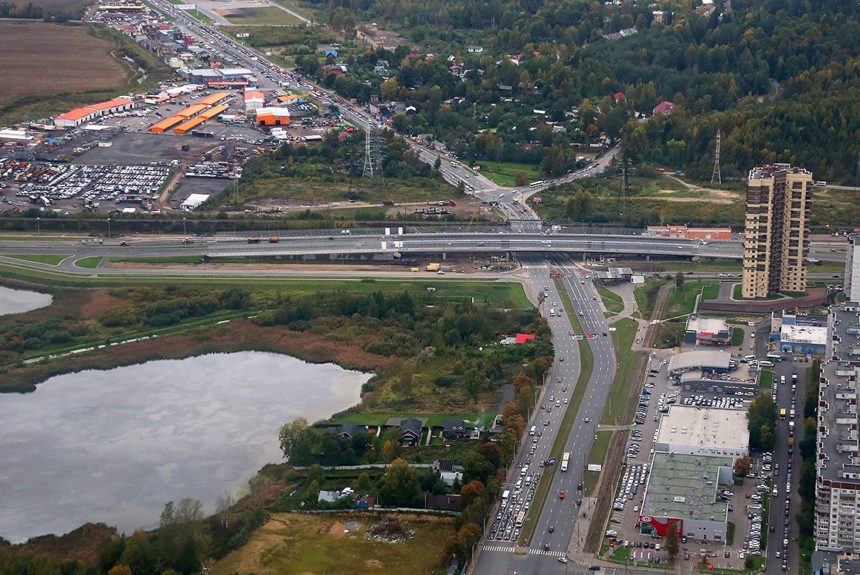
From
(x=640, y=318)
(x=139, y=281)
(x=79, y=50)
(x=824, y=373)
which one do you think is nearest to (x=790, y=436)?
(x=824, y=373)

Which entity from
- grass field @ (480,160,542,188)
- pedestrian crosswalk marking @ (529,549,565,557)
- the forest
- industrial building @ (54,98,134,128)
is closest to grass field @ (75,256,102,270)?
grass field @ (480,160,542,188)

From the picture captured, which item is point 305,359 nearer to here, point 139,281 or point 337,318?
point 337,318

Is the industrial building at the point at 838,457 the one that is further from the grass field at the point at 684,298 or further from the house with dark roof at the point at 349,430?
the house with dark roof at the point at 349,430

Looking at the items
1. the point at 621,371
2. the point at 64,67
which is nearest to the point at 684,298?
the point at 621,371

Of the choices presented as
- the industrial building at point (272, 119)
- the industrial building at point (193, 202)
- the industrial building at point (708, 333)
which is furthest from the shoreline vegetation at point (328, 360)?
the industrial building at point (272, 119)

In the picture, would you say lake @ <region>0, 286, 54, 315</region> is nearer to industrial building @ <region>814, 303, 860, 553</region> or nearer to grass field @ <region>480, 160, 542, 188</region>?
grass field @ <region>480, 160, 542, 188</region>

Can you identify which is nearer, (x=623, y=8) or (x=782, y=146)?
(x=782, y=146)
